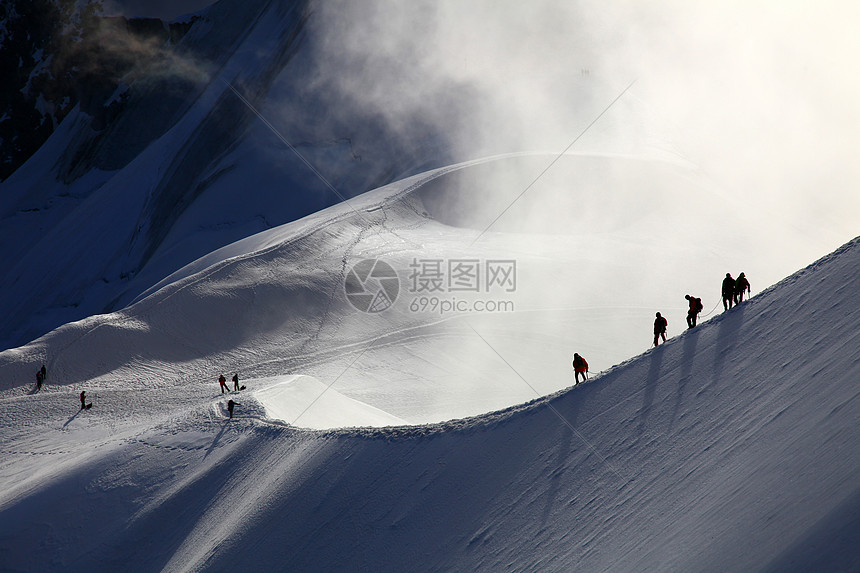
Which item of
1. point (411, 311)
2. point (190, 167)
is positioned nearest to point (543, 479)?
point (411, 311)

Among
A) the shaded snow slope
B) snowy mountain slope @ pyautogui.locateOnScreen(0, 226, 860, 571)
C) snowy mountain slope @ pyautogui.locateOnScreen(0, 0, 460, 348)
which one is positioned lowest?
snowy mountain slope @ pyautogui.locateOnScreen(0, 226, 860, 571)

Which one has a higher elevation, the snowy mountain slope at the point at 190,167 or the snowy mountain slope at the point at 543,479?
the snowy mountain slope at the point at 190,167

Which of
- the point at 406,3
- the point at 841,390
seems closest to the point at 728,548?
the point at 841,390

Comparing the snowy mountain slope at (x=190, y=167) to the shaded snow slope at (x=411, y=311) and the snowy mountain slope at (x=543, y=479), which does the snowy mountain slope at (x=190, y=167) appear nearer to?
the shaded snow slope at (x=411, y=311)

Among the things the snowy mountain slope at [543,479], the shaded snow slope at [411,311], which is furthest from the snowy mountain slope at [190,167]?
the snowy mountain slope at [543,479]

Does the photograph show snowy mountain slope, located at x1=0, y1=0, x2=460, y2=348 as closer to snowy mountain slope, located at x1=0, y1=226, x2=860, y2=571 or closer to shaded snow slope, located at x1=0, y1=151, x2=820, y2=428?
shaded snow slope, located at x1=0, y1=151, x2=820, y2=428

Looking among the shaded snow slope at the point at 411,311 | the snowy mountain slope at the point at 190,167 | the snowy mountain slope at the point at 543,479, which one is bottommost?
the snowy mountain slope at the point at 543,479

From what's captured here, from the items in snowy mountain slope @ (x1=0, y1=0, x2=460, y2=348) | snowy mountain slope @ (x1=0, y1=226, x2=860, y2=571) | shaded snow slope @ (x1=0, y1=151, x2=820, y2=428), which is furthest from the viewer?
snowy mountain slope @ (x1=0, y1=0, x2=460, y2=348)

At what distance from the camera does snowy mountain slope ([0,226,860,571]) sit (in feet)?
30.1

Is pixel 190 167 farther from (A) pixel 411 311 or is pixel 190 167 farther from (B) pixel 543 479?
(B) pixel 543 479

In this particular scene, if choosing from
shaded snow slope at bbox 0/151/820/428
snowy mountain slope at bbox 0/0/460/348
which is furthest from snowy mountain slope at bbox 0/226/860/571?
snowy mountain slope at bbox 0/0/460/348

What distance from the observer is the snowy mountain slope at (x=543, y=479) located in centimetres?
919

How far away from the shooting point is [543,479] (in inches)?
491

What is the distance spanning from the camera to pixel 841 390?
9852mm
